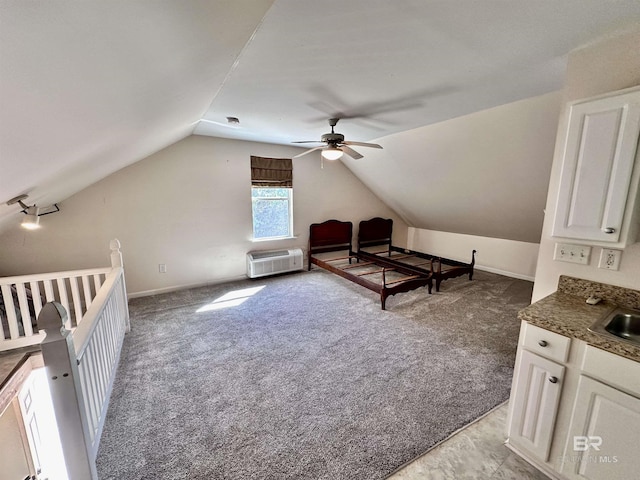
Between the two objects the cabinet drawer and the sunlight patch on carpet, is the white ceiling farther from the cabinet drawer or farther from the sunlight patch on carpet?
the sunlight patch on carpet

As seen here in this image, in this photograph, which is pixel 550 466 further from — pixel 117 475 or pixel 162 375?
pixel 162 375

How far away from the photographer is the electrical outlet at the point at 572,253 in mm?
1676

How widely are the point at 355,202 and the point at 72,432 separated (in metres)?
5.36

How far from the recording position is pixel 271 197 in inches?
197

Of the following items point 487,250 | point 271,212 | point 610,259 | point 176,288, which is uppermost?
point 271,212

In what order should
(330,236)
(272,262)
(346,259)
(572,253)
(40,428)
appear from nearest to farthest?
(572,253), (40,428), (272,262), (330,236), (346,259)

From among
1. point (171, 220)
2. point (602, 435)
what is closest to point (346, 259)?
point (171, 220)

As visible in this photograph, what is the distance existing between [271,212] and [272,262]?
0.97 metres

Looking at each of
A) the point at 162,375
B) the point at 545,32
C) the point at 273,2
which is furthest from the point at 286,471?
the point at 545,32

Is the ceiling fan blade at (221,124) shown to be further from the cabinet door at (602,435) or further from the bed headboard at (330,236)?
the cabinet door at (602,435)

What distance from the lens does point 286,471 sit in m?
1.54

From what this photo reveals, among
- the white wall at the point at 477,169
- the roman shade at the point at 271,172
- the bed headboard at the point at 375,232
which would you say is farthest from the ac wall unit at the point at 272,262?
the white wall at the point at 477,169

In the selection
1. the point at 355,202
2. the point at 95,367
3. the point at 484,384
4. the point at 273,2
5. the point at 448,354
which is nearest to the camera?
the point at 273,2

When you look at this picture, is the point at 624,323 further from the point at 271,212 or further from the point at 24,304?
the point at 24,304
